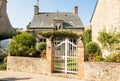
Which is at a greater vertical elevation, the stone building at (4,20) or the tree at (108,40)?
the stone building at (4,20)

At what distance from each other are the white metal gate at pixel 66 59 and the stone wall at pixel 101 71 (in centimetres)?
139

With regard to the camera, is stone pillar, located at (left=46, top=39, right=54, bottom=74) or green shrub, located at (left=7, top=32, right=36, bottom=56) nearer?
stone pillar, located at (left=46, top=39, right=54, bottom=74)

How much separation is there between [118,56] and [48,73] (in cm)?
544

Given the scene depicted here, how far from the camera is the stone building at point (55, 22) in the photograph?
120ft

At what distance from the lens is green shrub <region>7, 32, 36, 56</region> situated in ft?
50.1

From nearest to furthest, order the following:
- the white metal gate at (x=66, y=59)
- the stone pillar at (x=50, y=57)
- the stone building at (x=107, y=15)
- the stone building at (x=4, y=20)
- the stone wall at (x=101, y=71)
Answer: the stone wall at (x=101, y=71)
the white metal gate at (x=66, y=59)
the stone pillar at (x=50, y=57)
the stone building at (x=107, y=15)
the stone building at (x=4, y=20)

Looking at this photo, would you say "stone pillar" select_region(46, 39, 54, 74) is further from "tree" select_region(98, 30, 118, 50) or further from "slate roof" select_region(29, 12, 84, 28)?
"slate roof" select_region(29, 12, 84, 28)

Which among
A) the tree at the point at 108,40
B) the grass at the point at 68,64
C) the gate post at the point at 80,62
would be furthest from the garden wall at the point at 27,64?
the tree at the point at 108,40

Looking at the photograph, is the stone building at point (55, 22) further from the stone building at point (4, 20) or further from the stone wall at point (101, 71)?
the stone wall at point (101, 71)

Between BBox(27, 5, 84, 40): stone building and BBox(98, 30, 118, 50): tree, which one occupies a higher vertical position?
BBox(27, 5, 84, 40): stone building

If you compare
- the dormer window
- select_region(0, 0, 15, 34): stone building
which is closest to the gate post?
the dormer window

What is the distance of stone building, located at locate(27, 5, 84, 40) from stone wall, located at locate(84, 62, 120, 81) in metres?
24.8

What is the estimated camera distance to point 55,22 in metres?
36.8

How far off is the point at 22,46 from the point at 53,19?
2327cm
